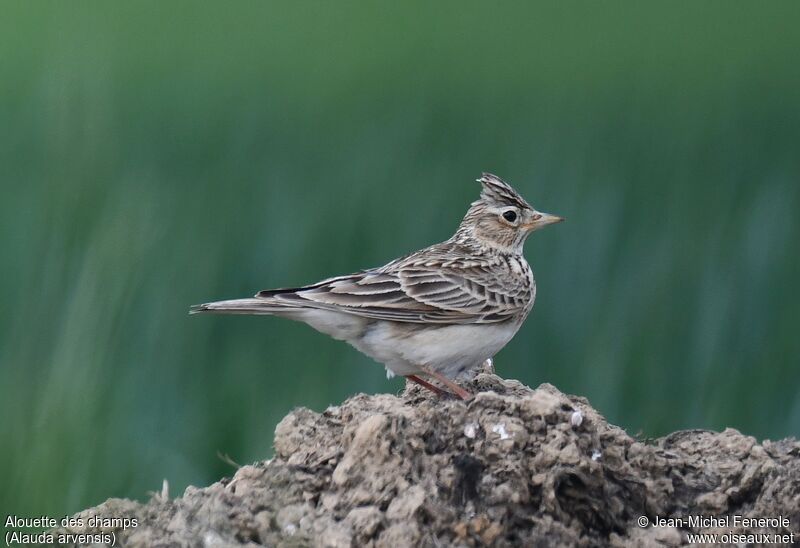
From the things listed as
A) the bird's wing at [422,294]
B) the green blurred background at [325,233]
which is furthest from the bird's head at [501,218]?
the bird's wing at [422,294]

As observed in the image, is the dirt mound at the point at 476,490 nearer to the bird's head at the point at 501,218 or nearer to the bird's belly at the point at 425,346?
the bird's belly at the point at 425,346

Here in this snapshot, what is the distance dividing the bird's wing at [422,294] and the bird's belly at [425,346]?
5 cm

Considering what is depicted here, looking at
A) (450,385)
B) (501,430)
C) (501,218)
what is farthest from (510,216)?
(501,430)

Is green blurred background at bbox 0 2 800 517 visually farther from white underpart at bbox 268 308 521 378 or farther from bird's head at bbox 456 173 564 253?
white underpart at bbox 268 308 521 378

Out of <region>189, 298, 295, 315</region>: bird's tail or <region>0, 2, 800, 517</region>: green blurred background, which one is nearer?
<region>189, 298, 295, 315</region>: bird's tail

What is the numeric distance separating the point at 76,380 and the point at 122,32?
2.37 meters

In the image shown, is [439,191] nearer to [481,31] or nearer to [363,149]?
[363,149]

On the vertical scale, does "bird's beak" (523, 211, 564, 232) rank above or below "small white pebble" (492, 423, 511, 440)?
above

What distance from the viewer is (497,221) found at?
6223mm

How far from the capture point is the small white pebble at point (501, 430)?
4.32m

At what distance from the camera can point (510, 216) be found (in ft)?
20.2

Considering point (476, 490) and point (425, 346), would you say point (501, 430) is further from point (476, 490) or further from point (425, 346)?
point (425, 346)

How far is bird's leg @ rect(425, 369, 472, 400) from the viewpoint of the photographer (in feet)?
17.3

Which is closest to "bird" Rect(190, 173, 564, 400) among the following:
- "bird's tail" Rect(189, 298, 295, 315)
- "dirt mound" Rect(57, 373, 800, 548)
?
"bird's tail" Rect(189, 298, 295, 315)
